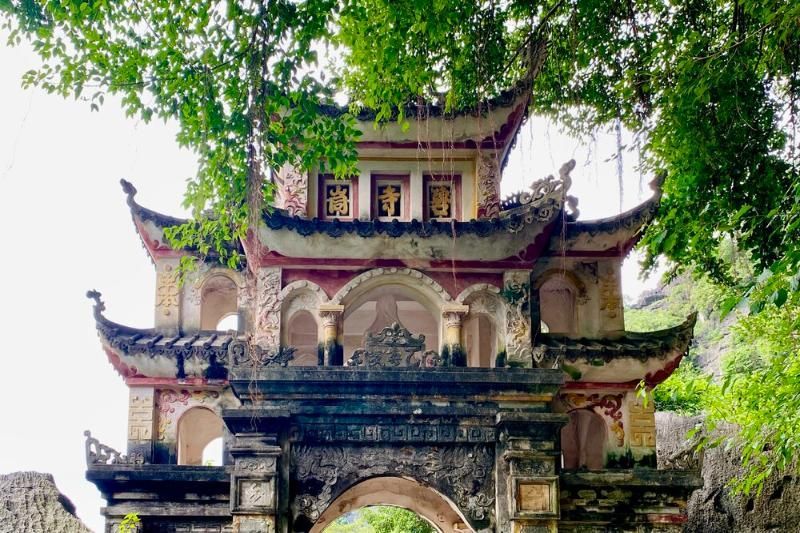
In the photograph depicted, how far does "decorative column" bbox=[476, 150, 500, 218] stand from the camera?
506 inches

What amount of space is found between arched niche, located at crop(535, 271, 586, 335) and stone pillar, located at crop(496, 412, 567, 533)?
2.53 meters

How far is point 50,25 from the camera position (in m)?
9.24

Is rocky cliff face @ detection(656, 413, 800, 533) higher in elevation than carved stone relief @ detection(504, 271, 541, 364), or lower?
lower

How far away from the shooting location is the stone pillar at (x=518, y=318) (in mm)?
11781

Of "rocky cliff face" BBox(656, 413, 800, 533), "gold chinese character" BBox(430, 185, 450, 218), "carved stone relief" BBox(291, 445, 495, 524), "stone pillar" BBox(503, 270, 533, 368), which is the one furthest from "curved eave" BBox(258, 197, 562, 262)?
"rocky cliff face" BBox(656, 413, 800, 533)

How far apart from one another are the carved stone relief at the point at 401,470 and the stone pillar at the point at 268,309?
145 cm

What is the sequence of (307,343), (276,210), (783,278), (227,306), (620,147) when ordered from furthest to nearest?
(307,343) → (227,306) → (276,210) → (620,147) → (783,278)

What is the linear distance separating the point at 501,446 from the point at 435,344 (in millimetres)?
5175

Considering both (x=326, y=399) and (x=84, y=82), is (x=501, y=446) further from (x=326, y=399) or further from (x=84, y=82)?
(x=84, y=82)

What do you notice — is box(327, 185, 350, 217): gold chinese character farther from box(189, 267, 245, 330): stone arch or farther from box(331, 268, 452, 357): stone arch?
box(189, 267, 245, 330): stone arch

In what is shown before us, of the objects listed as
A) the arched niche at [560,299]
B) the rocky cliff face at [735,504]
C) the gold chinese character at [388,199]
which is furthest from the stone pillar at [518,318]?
the rocky cliff face at [735,504]

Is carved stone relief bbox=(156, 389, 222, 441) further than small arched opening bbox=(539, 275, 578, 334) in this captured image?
No

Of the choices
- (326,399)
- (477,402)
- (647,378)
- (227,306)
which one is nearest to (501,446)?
(477,402)

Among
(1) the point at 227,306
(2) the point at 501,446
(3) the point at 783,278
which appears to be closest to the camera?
(3) the point at 783,278
